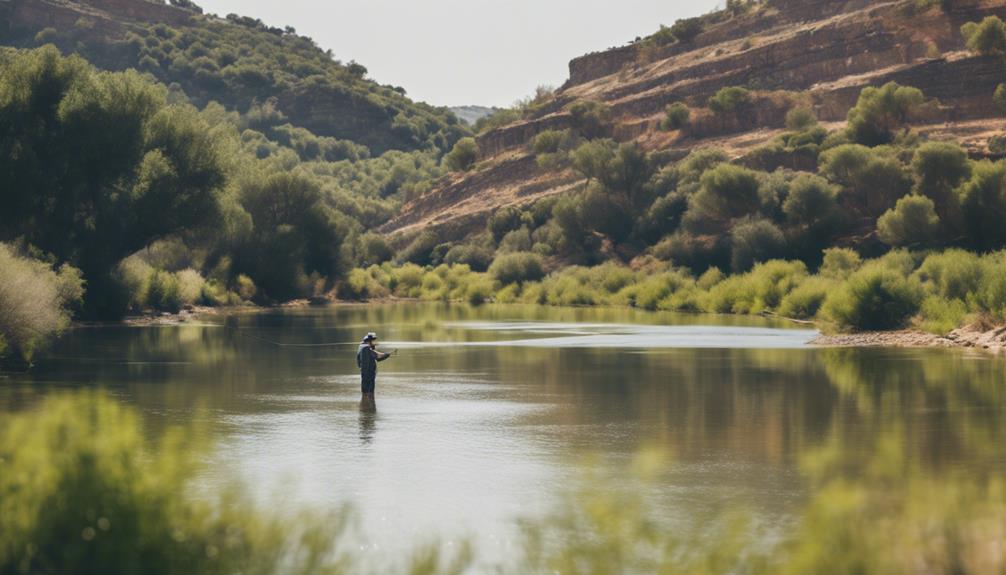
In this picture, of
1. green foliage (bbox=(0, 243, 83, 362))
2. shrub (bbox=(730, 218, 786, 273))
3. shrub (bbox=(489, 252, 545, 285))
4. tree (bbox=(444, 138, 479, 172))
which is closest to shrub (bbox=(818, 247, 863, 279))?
shrub (bbox=(730, 218, 786, 273))

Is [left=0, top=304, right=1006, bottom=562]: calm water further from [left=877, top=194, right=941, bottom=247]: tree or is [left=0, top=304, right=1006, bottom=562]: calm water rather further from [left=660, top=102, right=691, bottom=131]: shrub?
[left=660, top=102, right=691, bottom=131]: shrub

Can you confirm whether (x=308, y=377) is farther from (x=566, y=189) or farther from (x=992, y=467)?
(x=566, y=189)

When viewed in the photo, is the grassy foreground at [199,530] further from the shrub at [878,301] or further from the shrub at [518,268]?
the shrub at [518,268]

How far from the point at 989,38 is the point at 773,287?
39.7 meters

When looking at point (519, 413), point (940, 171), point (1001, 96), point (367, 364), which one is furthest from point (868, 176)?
point (519, 413)

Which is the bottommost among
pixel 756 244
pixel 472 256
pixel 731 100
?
pixel 756 244

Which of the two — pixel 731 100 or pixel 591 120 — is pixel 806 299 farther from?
pixel 591 120

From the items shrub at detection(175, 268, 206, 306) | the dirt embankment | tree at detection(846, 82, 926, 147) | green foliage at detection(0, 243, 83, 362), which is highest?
tree at detection(846, 82, 926, 147)

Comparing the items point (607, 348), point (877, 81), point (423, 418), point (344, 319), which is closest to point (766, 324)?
point (607, 348)

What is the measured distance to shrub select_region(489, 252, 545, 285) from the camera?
9770cm

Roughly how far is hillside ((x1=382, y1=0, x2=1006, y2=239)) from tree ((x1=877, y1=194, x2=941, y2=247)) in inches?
604

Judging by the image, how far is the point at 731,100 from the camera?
11500 cm

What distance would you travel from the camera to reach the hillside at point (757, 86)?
9856cm

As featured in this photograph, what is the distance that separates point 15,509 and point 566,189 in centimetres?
10974
